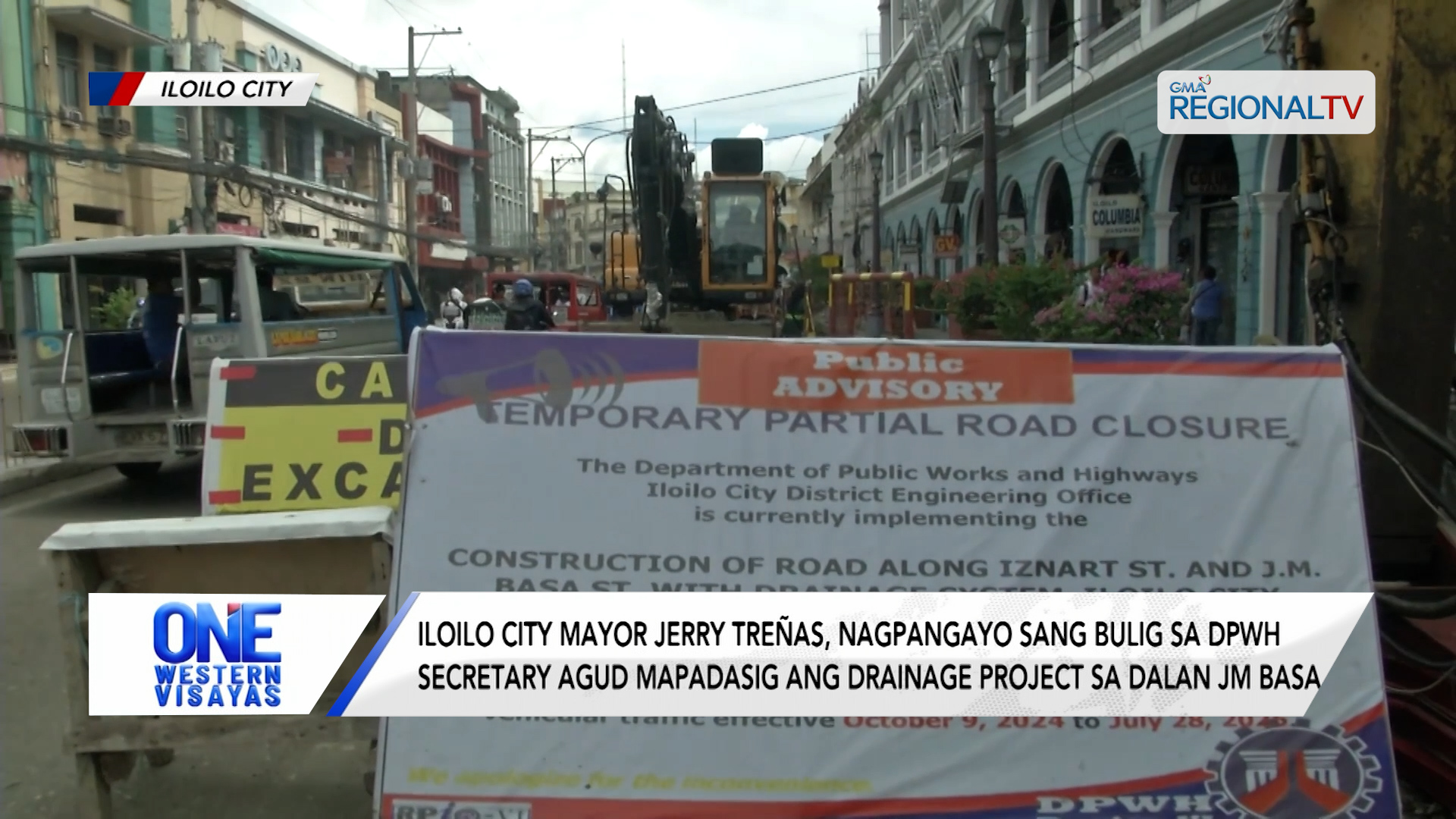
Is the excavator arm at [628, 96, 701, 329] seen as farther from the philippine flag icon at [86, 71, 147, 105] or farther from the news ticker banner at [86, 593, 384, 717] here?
the philippine flag icon at [86, 71, 147, 105]

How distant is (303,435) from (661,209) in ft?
46.5

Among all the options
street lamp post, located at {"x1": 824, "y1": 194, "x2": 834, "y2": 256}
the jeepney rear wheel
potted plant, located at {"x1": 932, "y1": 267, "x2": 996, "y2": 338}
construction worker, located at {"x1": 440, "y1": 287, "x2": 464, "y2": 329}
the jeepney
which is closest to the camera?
the jeepney

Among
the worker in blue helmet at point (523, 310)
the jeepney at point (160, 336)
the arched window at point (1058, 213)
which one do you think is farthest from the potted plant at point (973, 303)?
the jeepney at point (160, 336)

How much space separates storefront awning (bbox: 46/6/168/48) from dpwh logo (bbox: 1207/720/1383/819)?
93.0ft

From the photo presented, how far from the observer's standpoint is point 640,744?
A: 2955mm

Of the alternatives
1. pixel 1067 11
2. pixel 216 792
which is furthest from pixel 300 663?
pixel 1067 11

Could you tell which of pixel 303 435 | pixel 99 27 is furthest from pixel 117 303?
pixel 303 435

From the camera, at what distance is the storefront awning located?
978 inches

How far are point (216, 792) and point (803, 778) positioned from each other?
2165mm

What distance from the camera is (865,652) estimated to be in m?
2.99

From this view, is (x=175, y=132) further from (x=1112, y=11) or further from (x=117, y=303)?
(x=1112, y=11)

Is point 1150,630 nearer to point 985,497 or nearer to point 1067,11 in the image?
point 985,497

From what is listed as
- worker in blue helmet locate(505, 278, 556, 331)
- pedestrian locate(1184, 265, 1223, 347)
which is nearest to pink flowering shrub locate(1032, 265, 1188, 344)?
pedestrian locate(1184, 265, 1223, 347)

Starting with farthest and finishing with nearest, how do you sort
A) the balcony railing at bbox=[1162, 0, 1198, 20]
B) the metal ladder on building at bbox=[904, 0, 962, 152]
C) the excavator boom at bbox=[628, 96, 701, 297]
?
the metal ladder on building at bbox=[904, 0, 962, 152] < the excavator boom at bbox=[628, 96, 701, 297] < the balcony railing at bbox=[1162, 0, 1198, 20]
